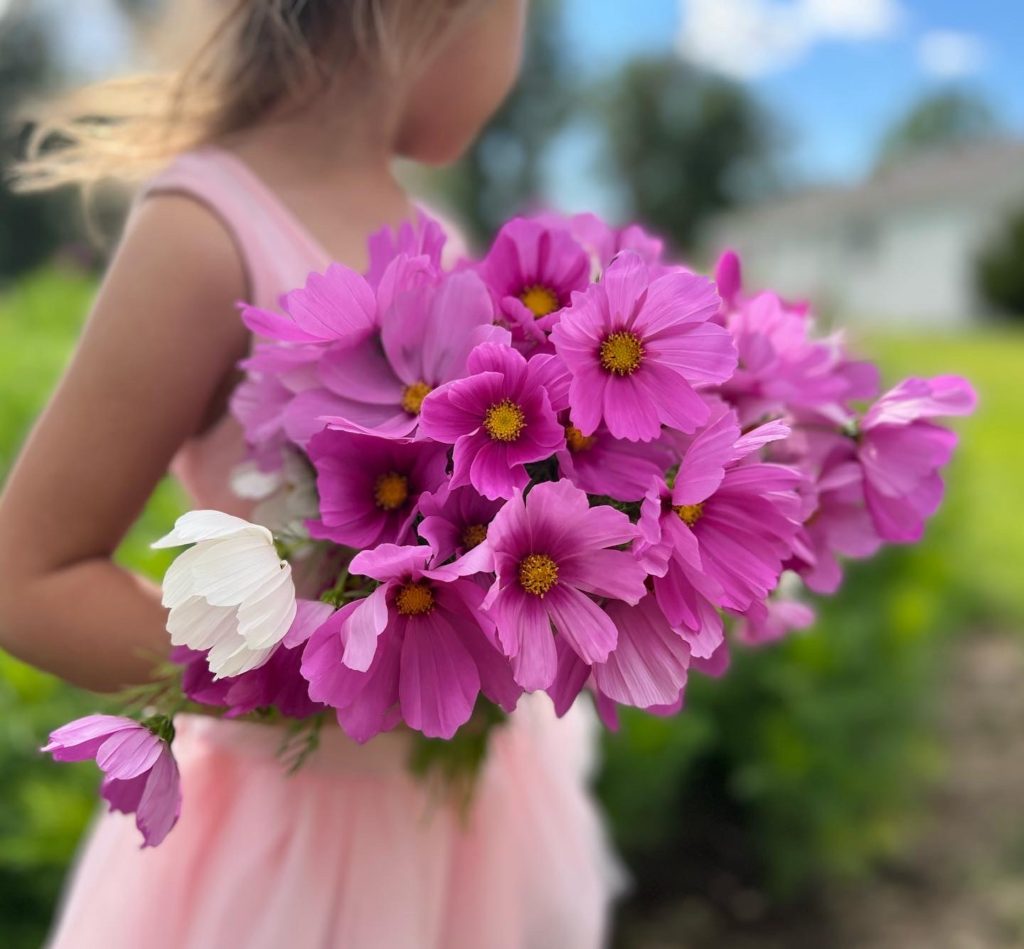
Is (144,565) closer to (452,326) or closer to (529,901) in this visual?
(529,901)

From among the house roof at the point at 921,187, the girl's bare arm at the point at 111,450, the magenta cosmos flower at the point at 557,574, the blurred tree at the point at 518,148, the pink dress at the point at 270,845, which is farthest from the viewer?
the blurred tree at the point at 518,148

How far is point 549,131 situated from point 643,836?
104ft

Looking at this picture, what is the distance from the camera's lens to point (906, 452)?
3.08 feet

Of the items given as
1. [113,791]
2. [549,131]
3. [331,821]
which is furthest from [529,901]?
[549,131]

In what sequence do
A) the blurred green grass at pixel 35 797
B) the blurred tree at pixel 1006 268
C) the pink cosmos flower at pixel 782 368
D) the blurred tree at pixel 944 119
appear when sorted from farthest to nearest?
the blurred tree at pixel 944 119
the blurred tree at pixel 1006 268
the blurred green grass at pixel 35 797
the pink cosmos flower at pixel 782 368

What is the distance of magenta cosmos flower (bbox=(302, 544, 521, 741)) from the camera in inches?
27.8

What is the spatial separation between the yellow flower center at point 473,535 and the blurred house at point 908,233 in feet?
92.0

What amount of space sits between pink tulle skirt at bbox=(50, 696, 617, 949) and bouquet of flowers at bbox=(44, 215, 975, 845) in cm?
38

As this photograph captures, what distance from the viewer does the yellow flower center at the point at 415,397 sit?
0.83 meters

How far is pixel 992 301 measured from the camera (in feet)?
87.9

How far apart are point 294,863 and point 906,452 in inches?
32.0

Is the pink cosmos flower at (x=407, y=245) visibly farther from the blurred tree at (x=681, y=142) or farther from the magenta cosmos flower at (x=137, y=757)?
the blurred tree at (x=681, y=142)

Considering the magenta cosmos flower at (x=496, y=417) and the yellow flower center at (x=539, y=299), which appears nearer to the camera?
the magenta cosmos flower at (x=496, y=417)

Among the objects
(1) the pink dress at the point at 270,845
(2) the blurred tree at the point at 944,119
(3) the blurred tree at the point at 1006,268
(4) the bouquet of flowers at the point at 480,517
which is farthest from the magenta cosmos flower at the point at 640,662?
(2) the blurred tree at the point at 944,119
